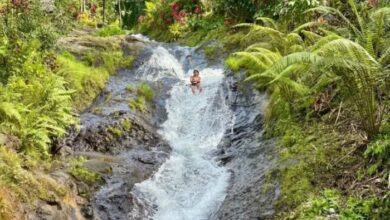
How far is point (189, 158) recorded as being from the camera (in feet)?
30.3

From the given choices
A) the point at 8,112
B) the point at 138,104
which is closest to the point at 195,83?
the point at 138,104

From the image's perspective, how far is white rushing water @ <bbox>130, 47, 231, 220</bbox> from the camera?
301 inches

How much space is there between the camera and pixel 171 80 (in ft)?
43.5

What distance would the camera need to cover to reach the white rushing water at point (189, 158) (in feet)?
25.1

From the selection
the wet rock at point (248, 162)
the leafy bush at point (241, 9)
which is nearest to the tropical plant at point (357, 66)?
the wet rock at point (248, 162)

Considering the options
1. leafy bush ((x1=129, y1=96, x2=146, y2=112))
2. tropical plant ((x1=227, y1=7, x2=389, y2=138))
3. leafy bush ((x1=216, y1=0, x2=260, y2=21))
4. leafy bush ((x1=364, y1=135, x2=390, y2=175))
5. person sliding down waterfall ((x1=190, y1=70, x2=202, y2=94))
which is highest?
leafy bush ((x1=216, y1=0, x2=260, y2=21))

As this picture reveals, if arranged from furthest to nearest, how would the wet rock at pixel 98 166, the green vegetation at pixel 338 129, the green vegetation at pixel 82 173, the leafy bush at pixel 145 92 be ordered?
the leafy bush at pixel 145 92, the wet rock at pixel 98 166, the green vegetation at pixel 82 173, the green vegetation at pixel 338 129

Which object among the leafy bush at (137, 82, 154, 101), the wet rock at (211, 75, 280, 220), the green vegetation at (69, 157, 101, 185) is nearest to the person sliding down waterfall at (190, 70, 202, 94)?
the leafy bush at (137, 82, 154, 101)

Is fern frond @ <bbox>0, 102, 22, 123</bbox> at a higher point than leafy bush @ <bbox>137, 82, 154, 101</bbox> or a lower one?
higher

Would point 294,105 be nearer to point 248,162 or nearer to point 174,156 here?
point 248,162

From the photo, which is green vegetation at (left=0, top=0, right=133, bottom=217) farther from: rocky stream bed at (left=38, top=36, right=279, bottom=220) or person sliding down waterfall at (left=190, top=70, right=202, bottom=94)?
person sliding down waterfall at (left=190, top=70, right=202, bottom=94)

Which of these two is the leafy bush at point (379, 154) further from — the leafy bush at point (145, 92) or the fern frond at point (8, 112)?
the leafy bush at point (145, 92)

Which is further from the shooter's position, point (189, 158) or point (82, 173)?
point (189, 158)

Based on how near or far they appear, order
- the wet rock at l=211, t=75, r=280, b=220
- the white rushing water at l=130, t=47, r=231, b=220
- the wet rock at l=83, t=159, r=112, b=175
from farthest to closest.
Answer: the wet rock at l=83, t=159, r=112, b=175, the white rushing water at l=130, t=47, r=231, b=220, the wet rock at l=211, t=75, r=280, b=220
